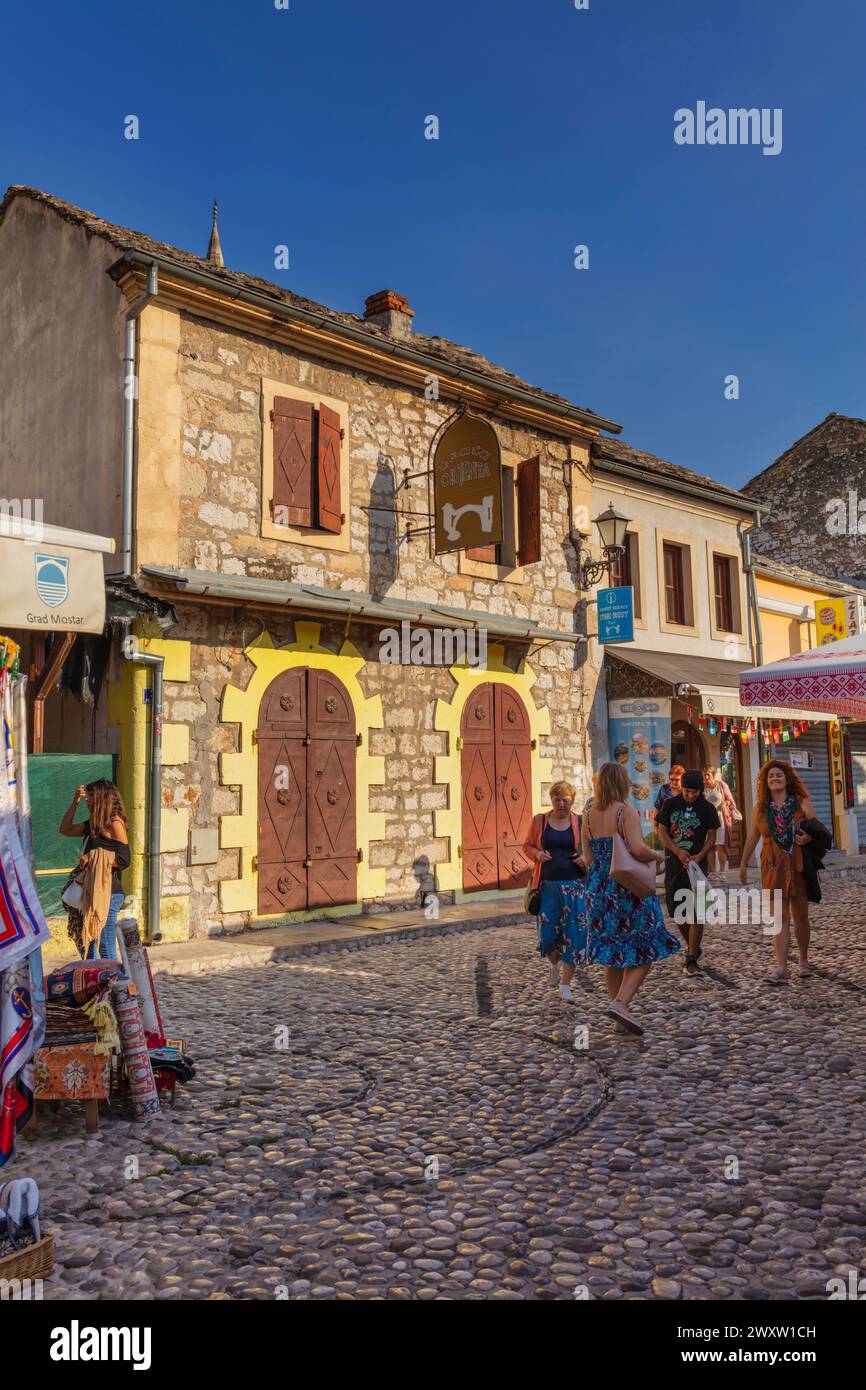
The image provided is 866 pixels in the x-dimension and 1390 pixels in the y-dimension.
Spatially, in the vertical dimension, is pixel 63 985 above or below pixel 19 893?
below

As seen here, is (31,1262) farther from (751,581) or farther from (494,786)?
(751,581)

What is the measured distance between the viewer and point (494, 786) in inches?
517

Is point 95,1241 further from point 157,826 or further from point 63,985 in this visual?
point 157,826

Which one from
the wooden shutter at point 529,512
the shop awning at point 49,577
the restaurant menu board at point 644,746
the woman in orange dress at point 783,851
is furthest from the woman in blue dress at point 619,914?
the restaurant menu board at point 644,746

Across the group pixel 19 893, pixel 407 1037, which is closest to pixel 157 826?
pixel 407 1037

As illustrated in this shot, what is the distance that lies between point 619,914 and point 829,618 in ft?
51.6

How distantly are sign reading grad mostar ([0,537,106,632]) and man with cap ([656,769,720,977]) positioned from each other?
16.2 ft

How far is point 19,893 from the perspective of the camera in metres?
3.28

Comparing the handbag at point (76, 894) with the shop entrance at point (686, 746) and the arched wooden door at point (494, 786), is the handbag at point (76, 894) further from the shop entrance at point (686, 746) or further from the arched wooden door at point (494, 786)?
the shop entrance at point (686, 746)

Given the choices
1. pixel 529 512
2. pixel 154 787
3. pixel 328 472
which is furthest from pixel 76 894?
pixel 529 512

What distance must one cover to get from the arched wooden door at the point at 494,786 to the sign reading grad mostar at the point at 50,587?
5955 mm

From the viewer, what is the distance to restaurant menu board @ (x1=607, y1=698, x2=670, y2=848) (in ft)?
47.1

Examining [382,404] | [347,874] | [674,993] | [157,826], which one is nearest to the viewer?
[674,993]

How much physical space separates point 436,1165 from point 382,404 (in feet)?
33.0
